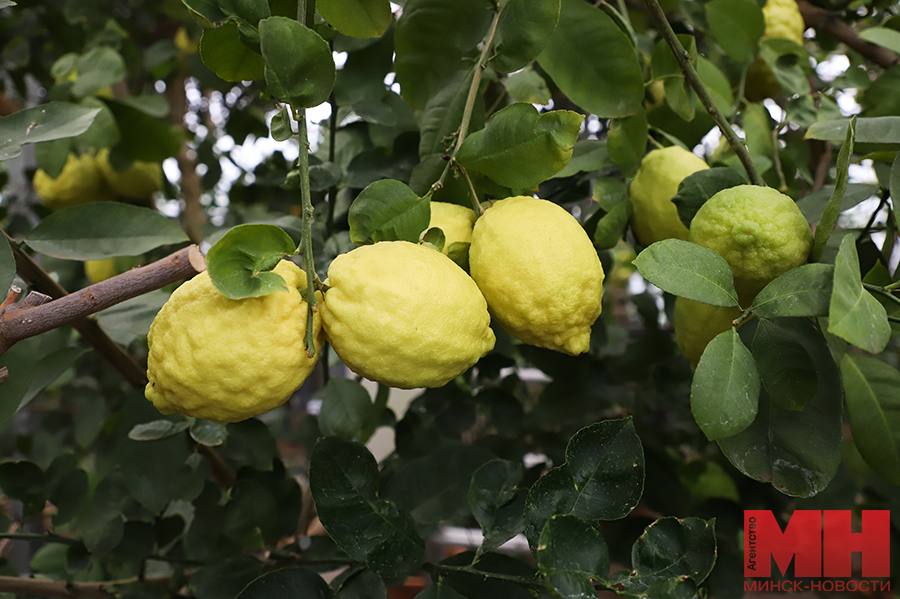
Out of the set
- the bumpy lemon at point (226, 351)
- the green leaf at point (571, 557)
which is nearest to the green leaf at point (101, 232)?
the bumpy lemon at point (226, 351)

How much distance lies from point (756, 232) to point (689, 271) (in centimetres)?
7

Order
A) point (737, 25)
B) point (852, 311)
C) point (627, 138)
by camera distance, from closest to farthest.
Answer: point (852, 311) < point (627, 138) < point (737, 25)

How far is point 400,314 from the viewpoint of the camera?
36 cm

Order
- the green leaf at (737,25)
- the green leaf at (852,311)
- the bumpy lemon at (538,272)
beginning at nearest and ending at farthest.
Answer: the green leaf at (852,311), the bumpy lemon at (538,272), the green leaf at (737,25)

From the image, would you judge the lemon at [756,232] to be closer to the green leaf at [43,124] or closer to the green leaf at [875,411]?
the green leaf at [875,411]

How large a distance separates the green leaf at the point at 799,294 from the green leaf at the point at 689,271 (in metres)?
0.02

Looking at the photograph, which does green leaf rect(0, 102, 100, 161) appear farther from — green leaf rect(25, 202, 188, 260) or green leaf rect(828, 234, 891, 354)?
green leaf rect(828, 234, 891, 354)

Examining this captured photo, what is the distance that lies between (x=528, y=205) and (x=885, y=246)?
0.40m

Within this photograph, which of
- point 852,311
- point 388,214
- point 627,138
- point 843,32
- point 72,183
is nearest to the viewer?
point 852,311

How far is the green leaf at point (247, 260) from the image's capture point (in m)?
0.32

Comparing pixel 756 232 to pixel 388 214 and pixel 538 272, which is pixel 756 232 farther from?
pixel 388 214

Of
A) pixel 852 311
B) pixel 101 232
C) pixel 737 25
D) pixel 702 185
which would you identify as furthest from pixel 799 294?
pixel 101 232

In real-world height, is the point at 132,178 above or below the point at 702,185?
below

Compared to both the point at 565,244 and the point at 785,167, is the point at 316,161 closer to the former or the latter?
the point at 565,244
